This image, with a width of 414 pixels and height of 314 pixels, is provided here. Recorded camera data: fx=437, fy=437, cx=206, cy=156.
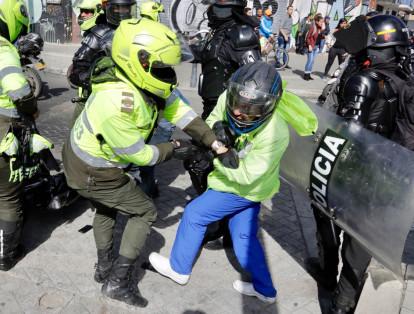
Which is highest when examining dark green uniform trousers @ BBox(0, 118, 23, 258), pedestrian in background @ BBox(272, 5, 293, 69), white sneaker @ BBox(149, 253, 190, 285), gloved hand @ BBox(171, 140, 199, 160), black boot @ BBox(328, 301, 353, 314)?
gloved hand @ BBox(171, 140, 199, 160)

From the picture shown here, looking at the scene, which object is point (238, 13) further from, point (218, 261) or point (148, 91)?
point (218, 261)

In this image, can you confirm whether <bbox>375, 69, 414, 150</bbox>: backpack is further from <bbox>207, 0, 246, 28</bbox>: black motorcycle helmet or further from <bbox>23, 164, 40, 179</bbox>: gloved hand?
<bbox>23, 164, 40, 179</bbox>: gloved hand

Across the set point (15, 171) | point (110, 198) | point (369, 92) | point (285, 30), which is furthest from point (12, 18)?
point (285, 30)

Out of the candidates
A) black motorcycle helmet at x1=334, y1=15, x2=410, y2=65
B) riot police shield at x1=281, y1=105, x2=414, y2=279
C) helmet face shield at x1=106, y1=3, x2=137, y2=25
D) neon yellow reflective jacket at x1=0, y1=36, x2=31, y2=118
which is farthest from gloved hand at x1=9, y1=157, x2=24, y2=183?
black motorcycle helmet at x1=334, y1=15, x2=410, y2=65

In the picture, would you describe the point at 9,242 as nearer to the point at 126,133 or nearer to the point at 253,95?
the point at 126,133

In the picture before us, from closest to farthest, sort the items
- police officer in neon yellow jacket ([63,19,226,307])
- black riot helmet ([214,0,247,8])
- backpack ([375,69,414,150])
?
1. police officer in neon yellow jacket ([63,19,226,307])
2. backpack ([375,69,414,150])
3. black riot helmet ([214,0,247,8])

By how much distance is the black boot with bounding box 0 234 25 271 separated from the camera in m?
3.20

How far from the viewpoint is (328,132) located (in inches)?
109

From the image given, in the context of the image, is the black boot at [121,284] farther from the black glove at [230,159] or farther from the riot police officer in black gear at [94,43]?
the riot police officer in black gear at [94,43]

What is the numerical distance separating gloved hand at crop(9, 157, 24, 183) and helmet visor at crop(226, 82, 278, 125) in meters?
1.63

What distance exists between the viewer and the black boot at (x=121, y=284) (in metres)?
2.94

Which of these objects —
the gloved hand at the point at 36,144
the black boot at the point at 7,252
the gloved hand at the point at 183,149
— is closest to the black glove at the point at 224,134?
the gloved hand at the point at 183,149

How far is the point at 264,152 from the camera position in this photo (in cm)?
265

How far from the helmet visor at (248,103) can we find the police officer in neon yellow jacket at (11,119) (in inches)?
55.1
